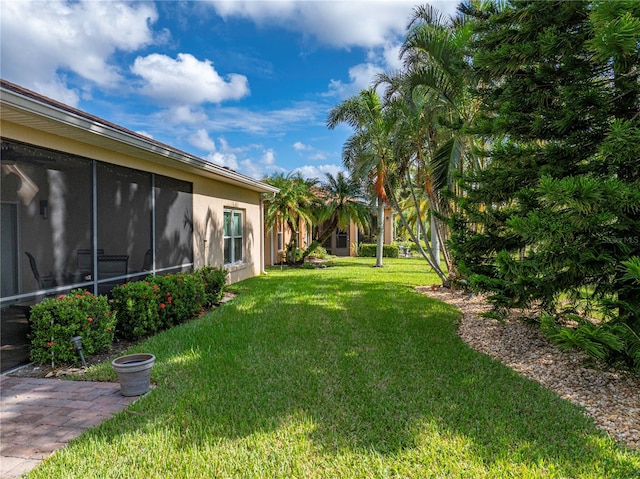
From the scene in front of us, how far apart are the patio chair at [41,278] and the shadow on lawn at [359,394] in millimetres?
1719

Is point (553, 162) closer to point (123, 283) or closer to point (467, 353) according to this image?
point (467, 353)

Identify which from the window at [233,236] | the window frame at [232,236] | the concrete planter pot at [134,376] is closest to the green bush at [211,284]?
the window frame at [232,236]

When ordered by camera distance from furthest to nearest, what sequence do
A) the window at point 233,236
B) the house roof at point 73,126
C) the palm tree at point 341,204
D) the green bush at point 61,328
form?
the palm tree at point 341,204 → the window at point 233,236 → the green bush at point 61,328 → the house roof at point 73,126

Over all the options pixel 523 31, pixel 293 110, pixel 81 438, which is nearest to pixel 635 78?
pixel 523 31

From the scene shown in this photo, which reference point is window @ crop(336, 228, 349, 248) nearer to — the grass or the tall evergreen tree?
the tall evergreen tree

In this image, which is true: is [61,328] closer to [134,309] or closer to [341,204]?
[134,309]

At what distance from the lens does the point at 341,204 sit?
867 inches

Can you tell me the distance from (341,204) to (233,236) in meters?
10.3

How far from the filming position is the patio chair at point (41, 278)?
5262mm

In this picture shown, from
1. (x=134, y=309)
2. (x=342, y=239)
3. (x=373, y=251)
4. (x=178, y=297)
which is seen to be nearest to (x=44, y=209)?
(x=134, y=309)

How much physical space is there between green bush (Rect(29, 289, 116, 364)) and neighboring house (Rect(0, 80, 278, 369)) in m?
0.40

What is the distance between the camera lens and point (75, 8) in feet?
23.1

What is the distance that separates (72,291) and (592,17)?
7241 millimetres

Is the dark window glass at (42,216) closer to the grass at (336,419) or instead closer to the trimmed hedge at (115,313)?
the trimmed hedge at (115,313)
